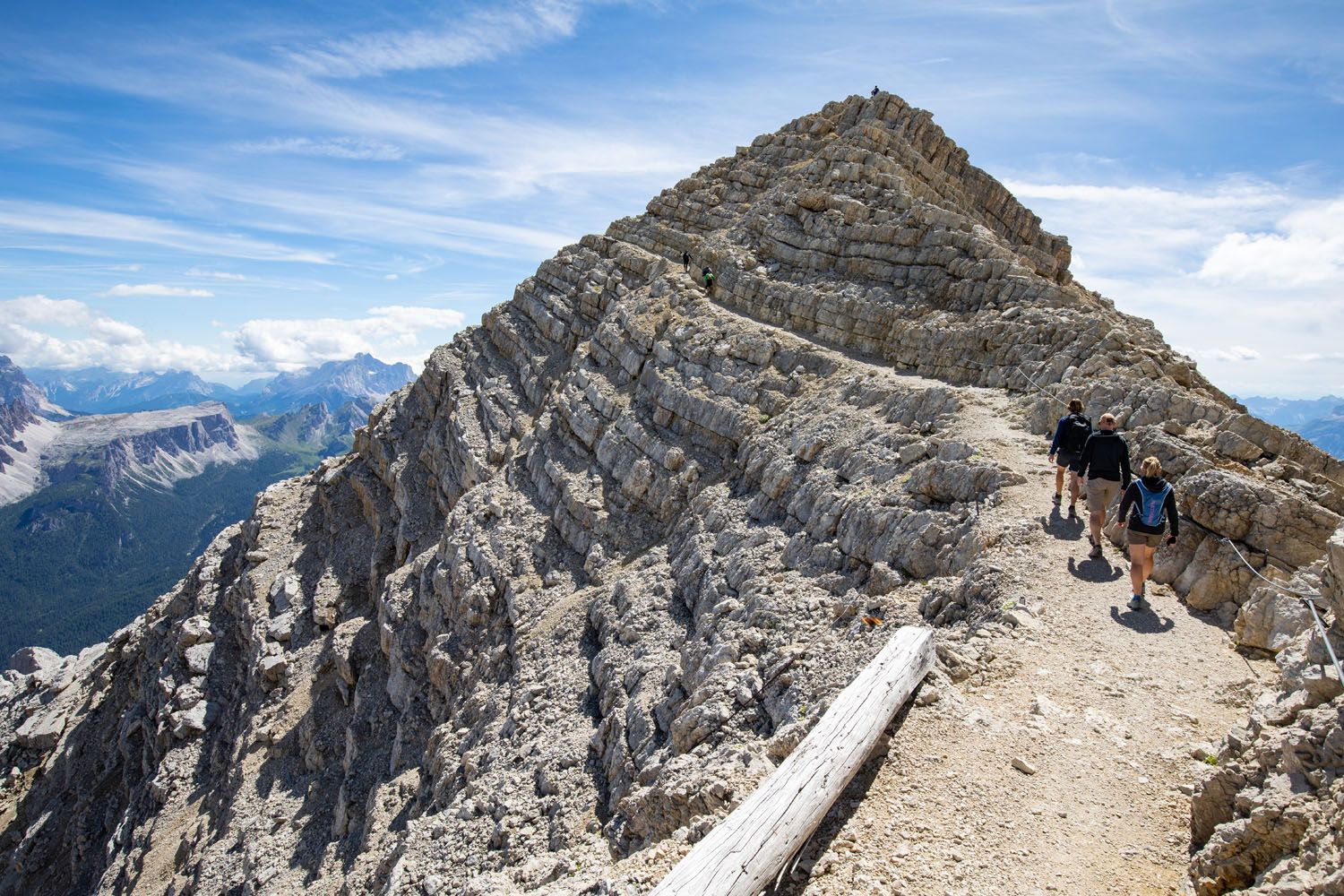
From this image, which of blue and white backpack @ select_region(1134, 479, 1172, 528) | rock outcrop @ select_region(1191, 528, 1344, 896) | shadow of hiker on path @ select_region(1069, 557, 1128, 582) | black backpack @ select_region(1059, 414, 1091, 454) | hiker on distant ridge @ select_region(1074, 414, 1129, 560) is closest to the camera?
rock outcrop @ select_region(1191, 528, 1344, 896)

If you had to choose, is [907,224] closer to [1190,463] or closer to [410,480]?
[1190,463]

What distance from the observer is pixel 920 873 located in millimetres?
8102

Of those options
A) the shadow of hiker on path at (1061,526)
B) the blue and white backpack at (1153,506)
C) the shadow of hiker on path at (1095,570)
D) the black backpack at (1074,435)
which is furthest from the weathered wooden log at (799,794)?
the black backpack at (1074,435)

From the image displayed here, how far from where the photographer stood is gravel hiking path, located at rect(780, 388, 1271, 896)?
804 centimetres

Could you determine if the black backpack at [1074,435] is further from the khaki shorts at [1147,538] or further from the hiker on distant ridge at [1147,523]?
the khaki shorts at [1147,538]

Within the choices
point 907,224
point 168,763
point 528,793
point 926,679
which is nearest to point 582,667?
point 528,793

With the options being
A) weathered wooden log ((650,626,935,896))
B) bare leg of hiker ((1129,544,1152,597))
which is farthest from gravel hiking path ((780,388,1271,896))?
weathered wooden log ((650,626,935,896))

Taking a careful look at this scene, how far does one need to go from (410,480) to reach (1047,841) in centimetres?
4241

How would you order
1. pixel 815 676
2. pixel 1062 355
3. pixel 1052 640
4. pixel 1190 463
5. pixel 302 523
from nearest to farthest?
pixel 1052 640, pixel 815 676, pixel 1190 463, pixel 1062 355, pixel 302 523

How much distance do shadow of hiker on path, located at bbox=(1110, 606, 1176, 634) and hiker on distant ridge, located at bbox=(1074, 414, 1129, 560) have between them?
1.73 meters

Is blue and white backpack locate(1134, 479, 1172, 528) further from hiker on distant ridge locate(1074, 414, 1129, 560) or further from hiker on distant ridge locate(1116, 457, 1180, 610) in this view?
hiker on distant ridge locate(1074, 414, 1129, 560)

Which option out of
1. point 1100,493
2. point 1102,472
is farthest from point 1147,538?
point 1102,472

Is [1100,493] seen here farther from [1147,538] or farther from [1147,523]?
[1147,538]

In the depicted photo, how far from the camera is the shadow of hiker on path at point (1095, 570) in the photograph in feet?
44.9
